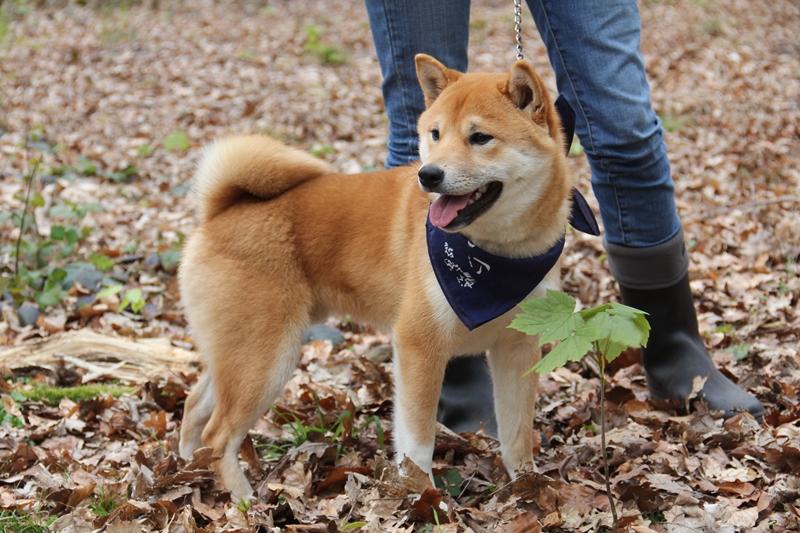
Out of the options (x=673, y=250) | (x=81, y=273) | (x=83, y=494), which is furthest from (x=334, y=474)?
(x=81, y=273)

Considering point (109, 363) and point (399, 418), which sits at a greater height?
point (399, 418)

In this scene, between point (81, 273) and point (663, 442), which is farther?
point (81, 273)

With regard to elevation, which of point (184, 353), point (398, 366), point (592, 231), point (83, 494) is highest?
point (592, 231)

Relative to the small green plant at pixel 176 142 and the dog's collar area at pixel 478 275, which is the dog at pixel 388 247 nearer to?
the dog's collar area at pixel 478 275

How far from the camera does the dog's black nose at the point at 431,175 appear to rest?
233 centimetres

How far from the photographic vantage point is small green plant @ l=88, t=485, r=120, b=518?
2490 mm

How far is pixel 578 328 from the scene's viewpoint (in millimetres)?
1702

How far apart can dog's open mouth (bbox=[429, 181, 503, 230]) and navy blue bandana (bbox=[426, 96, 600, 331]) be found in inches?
4.8

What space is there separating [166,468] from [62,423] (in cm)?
75

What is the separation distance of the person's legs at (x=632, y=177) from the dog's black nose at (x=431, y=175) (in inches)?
30.6

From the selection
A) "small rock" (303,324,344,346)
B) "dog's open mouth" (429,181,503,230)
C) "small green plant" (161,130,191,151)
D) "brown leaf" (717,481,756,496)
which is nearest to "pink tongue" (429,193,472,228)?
"dog's open mouth" (429,181,503,230)

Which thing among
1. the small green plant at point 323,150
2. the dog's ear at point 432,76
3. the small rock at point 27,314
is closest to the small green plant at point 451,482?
the dog's ear at point 432,76

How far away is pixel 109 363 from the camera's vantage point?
376cm

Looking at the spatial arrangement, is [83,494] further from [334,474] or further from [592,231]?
[592,231]
